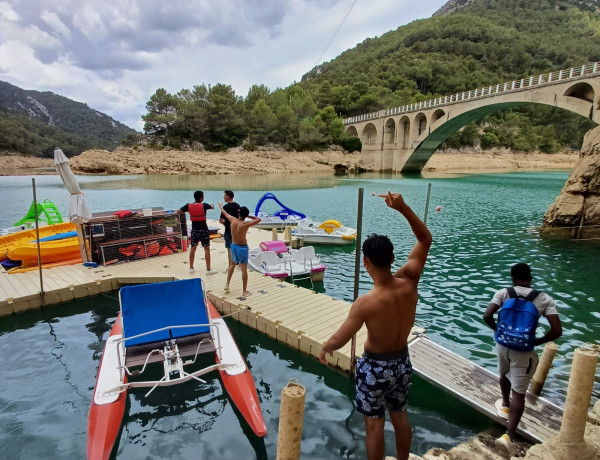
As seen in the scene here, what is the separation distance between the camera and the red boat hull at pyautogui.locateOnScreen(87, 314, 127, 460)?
13.0ft

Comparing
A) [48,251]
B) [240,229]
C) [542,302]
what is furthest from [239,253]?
[48,251]

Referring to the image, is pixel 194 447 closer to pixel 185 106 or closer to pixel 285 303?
pixel 285 303

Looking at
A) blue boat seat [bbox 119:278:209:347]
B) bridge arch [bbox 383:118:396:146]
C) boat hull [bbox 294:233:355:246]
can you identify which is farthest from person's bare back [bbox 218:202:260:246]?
bridge arch [bbox 383:118:396:146]

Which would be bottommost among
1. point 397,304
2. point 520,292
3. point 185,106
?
point 520,292

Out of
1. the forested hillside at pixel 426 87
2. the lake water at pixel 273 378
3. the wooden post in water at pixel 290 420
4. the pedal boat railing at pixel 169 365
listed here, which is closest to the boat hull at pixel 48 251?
the lake water at pixel 273 378

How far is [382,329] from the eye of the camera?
2.66 meters

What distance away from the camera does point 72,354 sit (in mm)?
6652

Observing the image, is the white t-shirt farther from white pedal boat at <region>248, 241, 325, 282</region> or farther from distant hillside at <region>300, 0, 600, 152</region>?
distant hillside at <region>300, 0, 600, 152</region>

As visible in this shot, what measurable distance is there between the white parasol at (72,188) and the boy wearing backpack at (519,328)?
975 centimetres

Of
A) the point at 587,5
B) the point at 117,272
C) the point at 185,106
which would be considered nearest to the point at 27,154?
the point at 185,106

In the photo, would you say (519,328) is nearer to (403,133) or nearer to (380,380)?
(380,380)

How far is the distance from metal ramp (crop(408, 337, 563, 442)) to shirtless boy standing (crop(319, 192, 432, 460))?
7.46 feet

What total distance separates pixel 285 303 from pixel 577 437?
5.55m

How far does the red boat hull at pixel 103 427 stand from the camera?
13.0 feet
